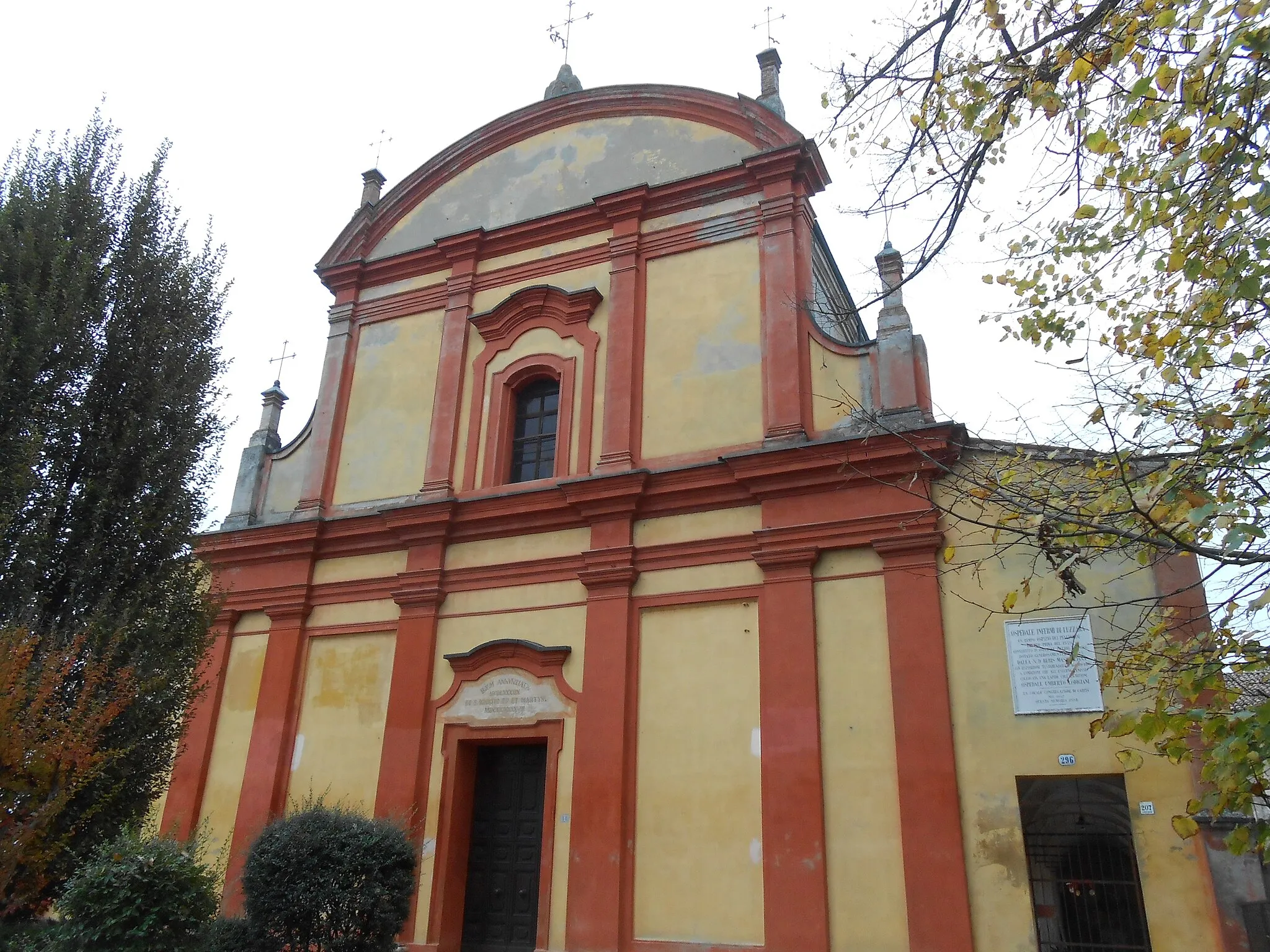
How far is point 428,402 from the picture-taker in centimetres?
1372

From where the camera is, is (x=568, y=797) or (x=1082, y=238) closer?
(x=1082, y=238)

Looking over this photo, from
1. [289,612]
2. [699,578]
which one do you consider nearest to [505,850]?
[699,578]

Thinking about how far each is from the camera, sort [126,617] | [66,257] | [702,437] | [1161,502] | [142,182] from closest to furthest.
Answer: [1161,502] → [126,617] → [66,257] → [142,182] → [702,437]

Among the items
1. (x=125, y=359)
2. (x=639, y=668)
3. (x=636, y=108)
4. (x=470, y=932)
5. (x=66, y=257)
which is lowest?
(x=470, y=932)

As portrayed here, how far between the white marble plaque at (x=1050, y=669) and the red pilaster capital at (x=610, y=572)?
409cm

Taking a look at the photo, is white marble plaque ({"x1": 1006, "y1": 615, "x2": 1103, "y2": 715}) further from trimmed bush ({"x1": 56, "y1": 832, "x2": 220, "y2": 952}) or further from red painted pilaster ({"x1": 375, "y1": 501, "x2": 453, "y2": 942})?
trimmed bush ({"x1": 56, "y1": 832, "x2": 220, "y2": 952})

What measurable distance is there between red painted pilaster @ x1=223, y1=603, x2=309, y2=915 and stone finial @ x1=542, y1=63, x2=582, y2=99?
9.16 m

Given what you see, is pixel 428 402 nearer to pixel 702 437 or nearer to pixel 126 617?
pixel 702 437

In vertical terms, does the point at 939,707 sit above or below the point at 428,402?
below

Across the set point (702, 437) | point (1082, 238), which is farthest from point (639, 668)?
point (1082, 238)

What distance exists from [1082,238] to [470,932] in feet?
30.8

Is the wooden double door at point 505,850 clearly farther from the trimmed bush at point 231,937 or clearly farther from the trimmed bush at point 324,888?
the trimmed bush at point 231,937

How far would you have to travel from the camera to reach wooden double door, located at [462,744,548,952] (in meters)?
10.6

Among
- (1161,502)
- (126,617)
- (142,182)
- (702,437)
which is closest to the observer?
(1161,502)
